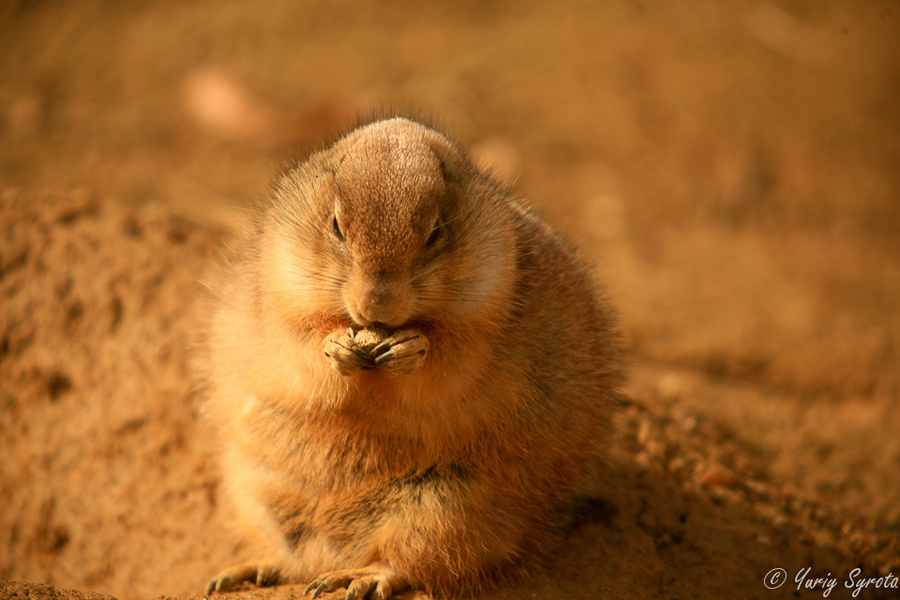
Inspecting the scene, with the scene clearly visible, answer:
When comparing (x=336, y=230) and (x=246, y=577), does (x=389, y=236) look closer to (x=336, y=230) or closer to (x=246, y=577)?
(x=336, y=230)

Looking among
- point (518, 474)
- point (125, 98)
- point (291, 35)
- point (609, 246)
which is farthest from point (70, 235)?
point (291, 35)

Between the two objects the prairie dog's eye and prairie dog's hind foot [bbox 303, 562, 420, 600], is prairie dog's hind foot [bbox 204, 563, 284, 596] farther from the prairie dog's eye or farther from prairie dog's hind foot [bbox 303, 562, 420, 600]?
the prairie dog's eye

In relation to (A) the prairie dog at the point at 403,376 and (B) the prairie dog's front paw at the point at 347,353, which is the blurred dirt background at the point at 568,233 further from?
(B) the prairie dog's front paw at the point at 347,353

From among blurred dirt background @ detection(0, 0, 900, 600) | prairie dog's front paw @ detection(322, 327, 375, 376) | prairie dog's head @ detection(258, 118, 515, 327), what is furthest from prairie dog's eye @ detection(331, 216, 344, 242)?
blurred dirt background @ detection(0, 0, 900, 600)

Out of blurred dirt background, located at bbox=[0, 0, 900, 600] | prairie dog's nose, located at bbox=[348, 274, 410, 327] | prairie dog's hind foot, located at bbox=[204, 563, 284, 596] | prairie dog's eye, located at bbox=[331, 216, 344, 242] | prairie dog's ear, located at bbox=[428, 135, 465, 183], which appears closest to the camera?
prairie dog's nose, located at bbox=[348, 274, 410, 327]

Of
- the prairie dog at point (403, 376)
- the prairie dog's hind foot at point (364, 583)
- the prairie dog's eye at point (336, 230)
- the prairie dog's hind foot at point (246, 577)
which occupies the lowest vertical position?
the prairie dog's hind foot at point (246, 577)

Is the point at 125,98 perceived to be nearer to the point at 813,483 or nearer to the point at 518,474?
the point at 518,474

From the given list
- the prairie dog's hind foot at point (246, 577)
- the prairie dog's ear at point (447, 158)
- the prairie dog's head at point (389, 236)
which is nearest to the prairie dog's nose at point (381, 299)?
the prairie dog's head at point (389, 236)

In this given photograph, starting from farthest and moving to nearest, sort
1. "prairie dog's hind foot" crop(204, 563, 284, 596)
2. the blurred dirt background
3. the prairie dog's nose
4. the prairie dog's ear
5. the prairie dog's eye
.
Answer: the blurred dirt background → "prairie dog's hind foot" crop(204, 563, 284, 596) → the prairie dog's ear → the prairie dog's eye → the prairie dog's nose
